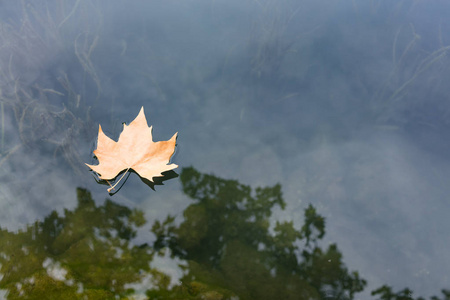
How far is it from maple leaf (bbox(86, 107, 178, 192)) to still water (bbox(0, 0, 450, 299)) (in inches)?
1.7

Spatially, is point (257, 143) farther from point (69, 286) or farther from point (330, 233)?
point (69, 286)

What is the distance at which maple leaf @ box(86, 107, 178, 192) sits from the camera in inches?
52.9

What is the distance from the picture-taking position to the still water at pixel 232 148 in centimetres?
121

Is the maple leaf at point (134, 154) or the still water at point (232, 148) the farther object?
the maple leaf at point (134, 154)

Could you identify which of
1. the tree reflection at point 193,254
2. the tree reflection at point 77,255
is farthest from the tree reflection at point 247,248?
the tree reflection at point 77,255

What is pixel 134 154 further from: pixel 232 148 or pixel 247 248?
pixel 247 248

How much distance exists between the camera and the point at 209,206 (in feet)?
4.35

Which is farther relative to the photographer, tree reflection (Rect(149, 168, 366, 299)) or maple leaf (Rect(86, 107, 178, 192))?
maple leaf (Rect(86, 107, 178, 192))

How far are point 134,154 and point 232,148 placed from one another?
1.33 ft

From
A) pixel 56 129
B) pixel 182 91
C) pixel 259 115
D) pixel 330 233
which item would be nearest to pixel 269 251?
pixel 330 233

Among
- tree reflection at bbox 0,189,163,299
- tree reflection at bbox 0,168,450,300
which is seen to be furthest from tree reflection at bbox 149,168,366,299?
tree reflection at bbox 0,189,163,299

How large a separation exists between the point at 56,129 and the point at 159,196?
0.56 metres

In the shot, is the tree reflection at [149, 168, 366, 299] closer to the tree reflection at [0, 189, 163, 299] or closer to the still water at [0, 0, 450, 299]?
the still water at [0, 0, 450, 299]

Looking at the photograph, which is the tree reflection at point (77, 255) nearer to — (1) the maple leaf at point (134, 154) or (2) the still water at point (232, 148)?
(2) the still water at point (232, 148)
